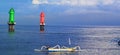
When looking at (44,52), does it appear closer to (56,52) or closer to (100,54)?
(56,52)

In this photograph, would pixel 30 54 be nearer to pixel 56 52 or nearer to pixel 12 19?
pixel 56 52

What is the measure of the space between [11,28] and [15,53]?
2978 inches

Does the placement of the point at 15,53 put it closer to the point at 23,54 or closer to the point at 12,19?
the point at 23,54

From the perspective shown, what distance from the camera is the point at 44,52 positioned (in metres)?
61.6

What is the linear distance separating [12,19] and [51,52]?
70816mm

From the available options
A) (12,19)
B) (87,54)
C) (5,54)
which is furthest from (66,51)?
(12,19)

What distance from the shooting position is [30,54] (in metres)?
58.2

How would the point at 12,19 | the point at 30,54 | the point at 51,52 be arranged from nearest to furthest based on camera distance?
Answer: the point at 30,54 < the point at 51,52 < the point at 12,19

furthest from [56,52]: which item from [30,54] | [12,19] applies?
[12,19]

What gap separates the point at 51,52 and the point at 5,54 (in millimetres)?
8016

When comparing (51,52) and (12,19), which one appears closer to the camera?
(51,52)

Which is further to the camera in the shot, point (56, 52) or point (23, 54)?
point (56, 52)

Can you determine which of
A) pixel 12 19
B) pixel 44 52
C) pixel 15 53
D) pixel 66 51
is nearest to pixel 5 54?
pixel 15 53

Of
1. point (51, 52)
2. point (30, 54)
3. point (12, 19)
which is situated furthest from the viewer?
point (12, 19)
